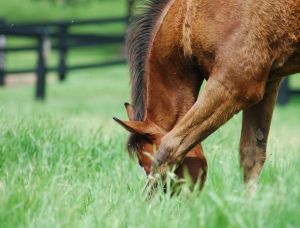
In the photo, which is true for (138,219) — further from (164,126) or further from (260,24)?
(260,24)

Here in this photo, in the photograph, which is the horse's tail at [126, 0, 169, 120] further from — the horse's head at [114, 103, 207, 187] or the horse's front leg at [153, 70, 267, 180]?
the horse's front leg at [153, 70, 267, 180]

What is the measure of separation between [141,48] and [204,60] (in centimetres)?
59

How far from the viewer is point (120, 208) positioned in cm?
414

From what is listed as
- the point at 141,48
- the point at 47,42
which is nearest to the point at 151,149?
the point at 141,48

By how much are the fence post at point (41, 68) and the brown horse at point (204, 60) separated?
38.1ft

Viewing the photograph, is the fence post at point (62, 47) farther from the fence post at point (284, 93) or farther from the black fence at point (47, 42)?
the fence post at point (284, 93)

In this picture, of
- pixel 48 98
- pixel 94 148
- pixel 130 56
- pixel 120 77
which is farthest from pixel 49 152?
pixel 120 77

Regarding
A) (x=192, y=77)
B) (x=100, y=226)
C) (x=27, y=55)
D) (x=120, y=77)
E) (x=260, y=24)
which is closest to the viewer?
(x=100, y=226)

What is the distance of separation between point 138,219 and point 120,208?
0.90ft

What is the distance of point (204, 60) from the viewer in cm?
477

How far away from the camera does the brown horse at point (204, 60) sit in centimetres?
459

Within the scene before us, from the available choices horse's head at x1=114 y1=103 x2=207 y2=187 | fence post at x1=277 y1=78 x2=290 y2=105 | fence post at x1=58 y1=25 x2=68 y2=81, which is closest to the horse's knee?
horse's head at x1=114 y1=103 x2=207 y2=187

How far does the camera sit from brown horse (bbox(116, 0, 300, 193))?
15.1ft

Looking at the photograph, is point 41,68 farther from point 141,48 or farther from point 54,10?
point 54,10
